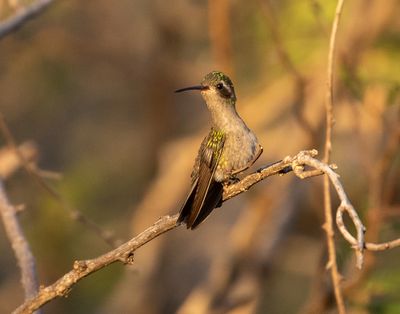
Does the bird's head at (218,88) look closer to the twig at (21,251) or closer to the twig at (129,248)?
the twig at (129,248)

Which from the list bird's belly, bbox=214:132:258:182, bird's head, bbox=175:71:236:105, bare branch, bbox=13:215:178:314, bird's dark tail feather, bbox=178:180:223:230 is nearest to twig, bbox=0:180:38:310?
bare branch, bbox=13:215:178:314

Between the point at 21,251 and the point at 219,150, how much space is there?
919 millimetres

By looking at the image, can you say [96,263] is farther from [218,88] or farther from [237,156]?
[218,88]

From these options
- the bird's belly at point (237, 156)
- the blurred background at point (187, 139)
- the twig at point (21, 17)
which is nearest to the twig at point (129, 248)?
the bird's belly at point (237, 156)

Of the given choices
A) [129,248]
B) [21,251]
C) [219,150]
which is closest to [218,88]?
[219,150]

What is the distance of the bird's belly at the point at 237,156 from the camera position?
143 inches

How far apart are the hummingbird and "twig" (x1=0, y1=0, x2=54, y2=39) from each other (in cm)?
107

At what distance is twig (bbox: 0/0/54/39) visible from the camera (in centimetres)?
432

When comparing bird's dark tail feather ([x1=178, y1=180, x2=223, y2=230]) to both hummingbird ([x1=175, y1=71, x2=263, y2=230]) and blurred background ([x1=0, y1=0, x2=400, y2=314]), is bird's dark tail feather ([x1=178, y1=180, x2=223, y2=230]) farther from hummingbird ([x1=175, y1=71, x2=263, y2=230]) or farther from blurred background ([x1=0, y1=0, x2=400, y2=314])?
blurred background ([x1=0, y1=0, x2=400, y2=314])

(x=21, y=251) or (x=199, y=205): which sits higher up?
(x=21, y=251)

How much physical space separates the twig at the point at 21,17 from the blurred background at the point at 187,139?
1.89 m

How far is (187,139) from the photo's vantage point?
8531 millimetres

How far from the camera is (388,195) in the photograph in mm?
5645

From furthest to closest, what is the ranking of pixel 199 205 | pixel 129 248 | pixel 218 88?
1. pixel 218 88
2. pixel 199 205
3. pixel 129 248
